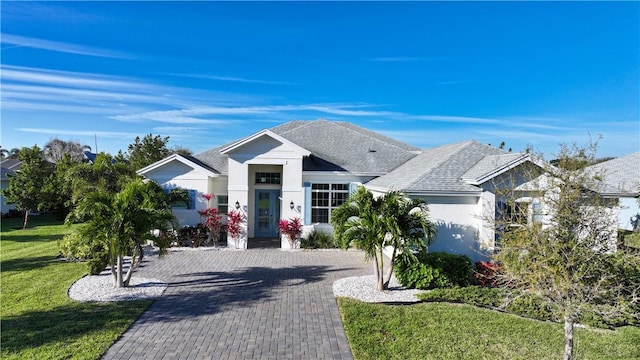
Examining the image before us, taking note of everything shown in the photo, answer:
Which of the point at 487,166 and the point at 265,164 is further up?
the point at 265,164

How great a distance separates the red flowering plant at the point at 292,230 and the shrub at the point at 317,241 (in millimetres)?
391

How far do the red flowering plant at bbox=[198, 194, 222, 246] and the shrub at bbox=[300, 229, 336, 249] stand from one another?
4482 mm

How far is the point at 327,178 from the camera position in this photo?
774 inches

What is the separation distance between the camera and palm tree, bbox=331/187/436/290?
11.3 m

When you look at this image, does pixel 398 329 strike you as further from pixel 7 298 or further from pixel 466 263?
pixel 7 298

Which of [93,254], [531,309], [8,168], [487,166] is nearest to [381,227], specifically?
[531,309]

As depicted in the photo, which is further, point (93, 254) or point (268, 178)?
point (268, 178)

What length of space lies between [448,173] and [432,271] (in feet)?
17.4

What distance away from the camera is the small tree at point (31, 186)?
84.3 ft

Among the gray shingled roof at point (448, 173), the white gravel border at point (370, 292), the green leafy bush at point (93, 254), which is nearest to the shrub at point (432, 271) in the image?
the white gravel border at point (370, 292)

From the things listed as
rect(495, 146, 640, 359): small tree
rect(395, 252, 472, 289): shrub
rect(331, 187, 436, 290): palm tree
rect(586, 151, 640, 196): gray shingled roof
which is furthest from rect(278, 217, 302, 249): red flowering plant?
rect(586, 151, 640, 196): gray shingled roof

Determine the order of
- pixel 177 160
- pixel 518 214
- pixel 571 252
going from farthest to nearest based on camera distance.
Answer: pixel 177 160, pixel 518 214, pixel 571 252

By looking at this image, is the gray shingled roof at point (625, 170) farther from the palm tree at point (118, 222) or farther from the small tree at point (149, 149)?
the small tree at point (149, 149)

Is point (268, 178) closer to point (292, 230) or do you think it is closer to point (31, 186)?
point (292, 230)
